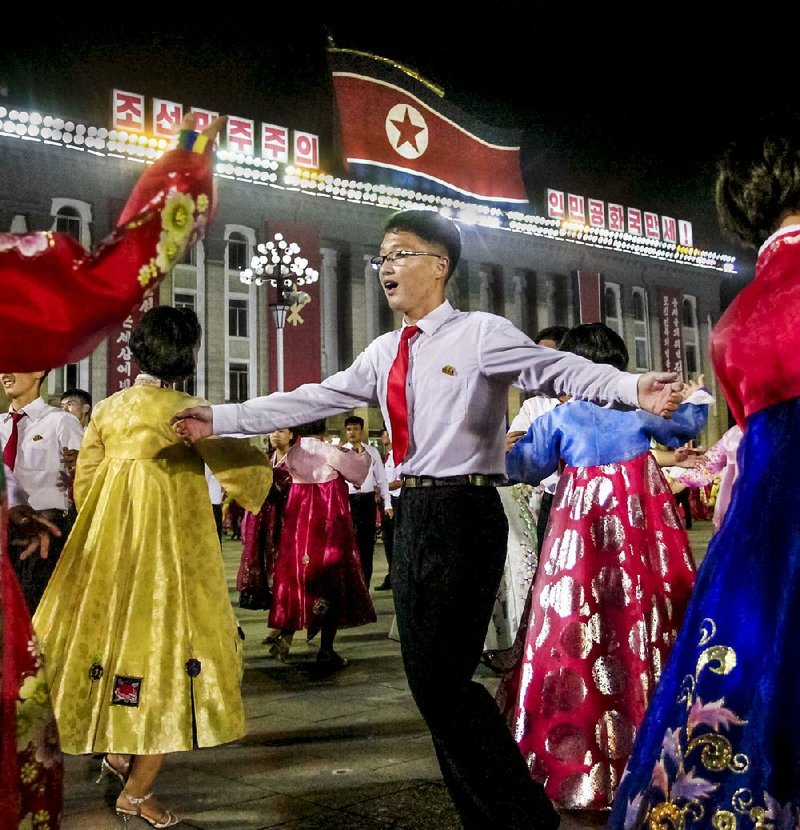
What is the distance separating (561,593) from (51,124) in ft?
73.7

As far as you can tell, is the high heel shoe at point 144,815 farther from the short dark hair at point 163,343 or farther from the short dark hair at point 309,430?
the short dark hair at point 309,430

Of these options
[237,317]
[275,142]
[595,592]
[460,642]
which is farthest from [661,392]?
[237,317]

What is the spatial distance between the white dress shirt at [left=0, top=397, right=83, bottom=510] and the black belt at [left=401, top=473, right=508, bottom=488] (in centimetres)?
292

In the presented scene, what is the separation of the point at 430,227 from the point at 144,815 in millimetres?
2388

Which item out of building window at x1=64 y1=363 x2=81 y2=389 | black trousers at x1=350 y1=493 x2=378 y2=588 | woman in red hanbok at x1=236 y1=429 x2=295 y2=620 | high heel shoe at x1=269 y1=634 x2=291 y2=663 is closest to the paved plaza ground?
high heel shoe at x1=269 y1=634 x2=291 y2=663

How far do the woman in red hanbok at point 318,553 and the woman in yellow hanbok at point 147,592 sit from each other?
3.04 meters

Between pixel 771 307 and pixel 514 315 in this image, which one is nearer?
pixel 771 307

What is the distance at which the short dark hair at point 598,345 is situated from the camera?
3953 millimetres

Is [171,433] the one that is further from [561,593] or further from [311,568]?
[311,568]

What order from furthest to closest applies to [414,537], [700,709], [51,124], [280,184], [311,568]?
1. [280,184]
2. [51,124]
3. [311,568]
4. [414,537]
5. [700,709]

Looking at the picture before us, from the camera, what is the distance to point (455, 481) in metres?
2.86

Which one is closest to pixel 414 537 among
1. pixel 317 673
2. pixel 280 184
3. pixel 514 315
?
pixel 317 673

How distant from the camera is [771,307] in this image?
197cm

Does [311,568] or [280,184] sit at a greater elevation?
[280,184]
